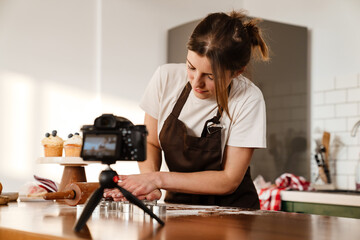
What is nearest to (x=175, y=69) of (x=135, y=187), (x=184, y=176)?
(x=184, y=176)

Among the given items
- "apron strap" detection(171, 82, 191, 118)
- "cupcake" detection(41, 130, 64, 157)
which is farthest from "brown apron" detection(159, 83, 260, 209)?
"cupcake" detection(41, 130, 64, 157)

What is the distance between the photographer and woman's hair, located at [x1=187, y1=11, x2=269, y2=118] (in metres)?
1.62

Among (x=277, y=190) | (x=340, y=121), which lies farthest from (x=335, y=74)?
(x=277, y=190)

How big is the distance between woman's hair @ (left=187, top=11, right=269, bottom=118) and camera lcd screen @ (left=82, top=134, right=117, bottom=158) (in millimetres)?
672

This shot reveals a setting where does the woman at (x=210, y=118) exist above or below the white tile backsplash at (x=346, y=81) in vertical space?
below

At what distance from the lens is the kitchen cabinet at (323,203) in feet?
9.00

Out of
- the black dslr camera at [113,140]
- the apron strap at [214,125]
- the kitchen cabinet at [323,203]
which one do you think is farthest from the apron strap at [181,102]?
the kitchen cabinet at [323,203]

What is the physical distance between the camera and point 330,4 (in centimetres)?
384

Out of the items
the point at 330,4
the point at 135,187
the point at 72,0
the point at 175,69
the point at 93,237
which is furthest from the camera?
the point at 330,4

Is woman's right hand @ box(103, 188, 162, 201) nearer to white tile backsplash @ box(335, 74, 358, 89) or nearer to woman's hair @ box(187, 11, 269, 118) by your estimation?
woman's hair @ box(187, 11, 269, 118)

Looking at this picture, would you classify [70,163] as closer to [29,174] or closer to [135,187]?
[135,187]

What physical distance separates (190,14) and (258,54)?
7.98ft

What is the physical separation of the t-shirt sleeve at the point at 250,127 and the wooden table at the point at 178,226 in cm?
44

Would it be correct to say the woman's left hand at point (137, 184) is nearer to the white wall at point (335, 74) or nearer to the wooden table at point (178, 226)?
the wooden table at point (178, 226)
